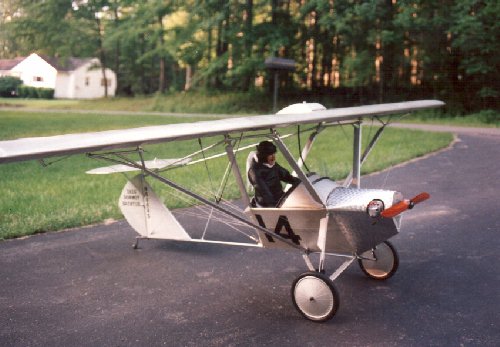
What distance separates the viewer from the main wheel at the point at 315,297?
532 centimetres

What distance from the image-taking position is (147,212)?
746 cm

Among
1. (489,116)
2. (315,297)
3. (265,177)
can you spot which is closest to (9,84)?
(265,177)

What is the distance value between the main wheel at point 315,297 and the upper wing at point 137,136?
5.58ft

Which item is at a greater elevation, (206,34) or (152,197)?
(206,34)

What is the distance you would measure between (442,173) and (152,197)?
954 cm

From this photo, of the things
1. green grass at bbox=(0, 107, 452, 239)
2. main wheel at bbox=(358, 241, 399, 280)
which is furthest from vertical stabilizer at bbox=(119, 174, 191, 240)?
main wheel at bbox=(358, 241, 399, 280)

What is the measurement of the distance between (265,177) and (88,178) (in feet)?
29.8

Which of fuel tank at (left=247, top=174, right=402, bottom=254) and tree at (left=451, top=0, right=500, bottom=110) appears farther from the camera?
tree at (left=451, top=0, right=500, bottom=110)

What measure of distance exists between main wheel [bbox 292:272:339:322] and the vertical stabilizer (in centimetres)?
223

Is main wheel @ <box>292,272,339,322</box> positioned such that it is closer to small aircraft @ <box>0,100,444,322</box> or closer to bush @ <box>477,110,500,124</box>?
small aircraft @ <box>0,100,444,322</box>

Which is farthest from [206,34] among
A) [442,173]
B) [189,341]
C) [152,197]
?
[189,341]

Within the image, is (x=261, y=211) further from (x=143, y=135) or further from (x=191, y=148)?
(x=191, y=148)

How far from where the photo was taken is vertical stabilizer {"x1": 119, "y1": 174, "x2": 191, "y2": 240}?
23.8 feet

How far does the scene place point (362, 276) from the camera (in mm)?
6730
